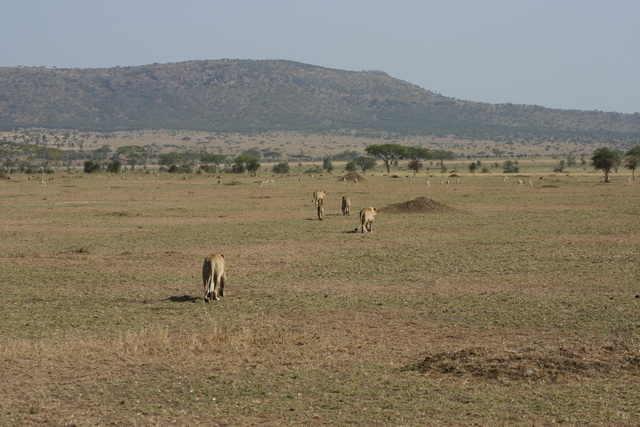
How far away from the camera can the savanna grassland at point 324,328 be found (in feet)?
31.3

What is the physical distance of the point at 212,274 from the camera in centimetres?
1583

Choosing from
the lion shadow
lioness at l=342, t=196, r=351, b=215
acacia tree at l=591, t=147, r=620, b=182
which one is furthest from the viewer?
acacia tree at l=591, t=147, r=620, b=182

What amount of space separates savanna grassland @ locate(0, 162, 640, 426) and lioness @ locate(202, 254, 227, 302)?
Result: 0.31 meters

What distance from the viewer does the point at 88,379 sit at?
1059 cm

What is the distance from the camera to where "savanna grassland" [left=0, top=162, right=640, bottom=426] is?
953 cm

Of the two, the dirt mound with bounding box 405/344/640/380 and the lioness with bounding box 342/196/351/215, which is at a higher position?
the dirt mound with bounding box 405/344/640/380

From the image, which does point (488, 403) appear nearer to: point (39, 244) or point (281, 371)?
point (281, 371)

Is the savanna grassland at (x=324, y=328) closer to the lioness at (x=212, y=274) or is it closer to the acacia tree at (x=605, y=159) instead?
the lioness at (x=212, y=274)

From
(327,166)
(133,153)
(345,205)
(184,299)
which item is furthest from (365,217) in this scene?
(133,153)

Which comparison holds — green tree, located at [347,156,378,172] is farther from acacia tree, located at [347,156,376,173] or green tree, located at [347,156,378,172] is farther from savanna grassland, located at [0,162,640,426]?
savanna grassland, located at [0,162,640,426]

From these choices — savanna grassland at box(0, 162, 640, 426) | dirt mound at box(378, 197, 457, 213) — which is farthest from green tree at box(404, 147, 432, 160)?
savanna grassland at box(0, 162, 640, 426)

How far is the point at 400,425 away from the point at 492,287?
9324 millimetres

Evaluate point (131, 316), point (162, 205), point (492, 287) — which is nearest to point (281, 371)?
point (131, 316)

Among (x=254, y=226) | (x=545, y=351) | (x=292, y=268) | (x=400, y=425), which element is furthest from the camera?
(x=254, y=226)
